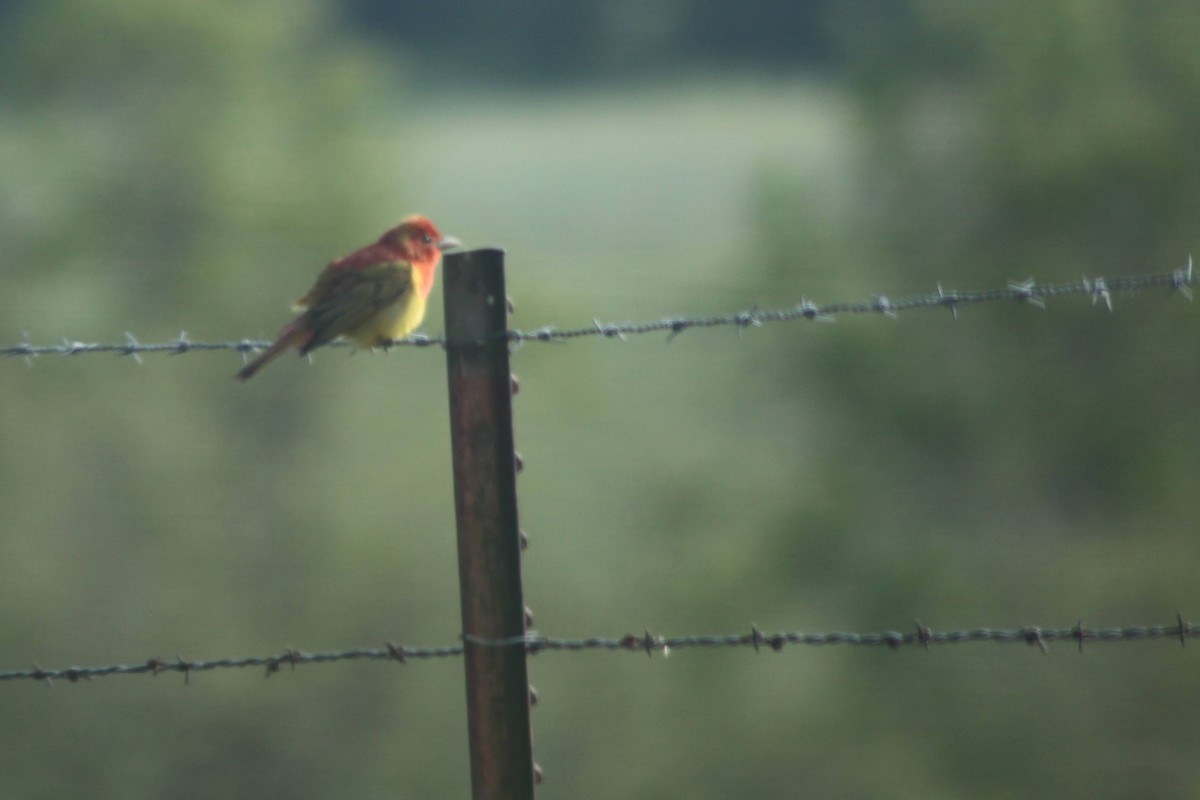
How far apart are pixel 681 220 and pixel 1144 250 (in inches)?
998

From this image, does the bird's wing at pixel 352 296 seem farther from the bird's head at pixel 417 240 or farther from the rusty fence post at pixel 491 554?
the rusty fence post at pixel 491 554

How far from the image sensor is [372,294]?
709cm

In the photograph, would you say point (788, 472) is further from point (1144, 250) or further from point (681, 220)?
point (681, 220)

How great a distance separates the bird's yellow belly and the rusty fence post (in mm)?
3110

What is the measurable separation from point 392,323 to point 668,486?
29833 millimetres

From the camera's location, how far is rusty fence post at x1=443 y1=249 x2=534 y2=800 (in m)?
3.83

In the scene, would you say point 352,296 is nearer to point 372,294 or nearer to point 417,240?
point 372,294

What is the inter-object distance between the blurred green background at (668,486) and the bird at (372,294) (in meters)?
18.7

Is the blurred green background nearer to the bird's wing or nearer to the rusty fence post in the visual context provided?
the bird's wing

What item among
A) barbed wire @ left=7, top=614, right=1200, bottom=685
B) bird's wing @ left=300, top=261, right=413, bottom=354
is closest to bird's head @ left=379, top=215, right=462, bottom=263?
bird's wing @ left=300, top=261, right=413, bottom=354

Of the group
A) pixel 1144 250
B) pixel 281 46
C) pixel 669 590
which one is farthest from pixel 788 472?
pixel 281 46

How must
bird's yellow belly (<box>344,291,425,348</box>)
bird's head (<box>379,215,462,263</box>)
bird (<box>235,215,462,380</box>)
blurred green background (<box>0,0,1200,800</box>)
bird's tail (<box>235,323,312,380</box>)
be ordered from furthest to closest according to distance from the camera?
1. blurred green background (<box>0,0,1200,800</box>)
2. bird's head (<box>379,215,462,263</box>)
3. bird's yellow belly (<box>344,291,425,348</box>)
4. bird (<box>235,215,462,380</box>)
5. bird's tail (<box>235,323,312,380</box>)

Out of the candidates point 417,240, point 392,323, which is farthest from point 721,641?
point 417,240

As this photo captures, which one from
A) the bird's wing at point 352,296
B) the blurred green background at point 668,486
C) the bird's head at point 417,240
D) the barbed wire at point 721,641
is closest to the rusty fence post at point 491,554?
the barbed wire at point 721,641
